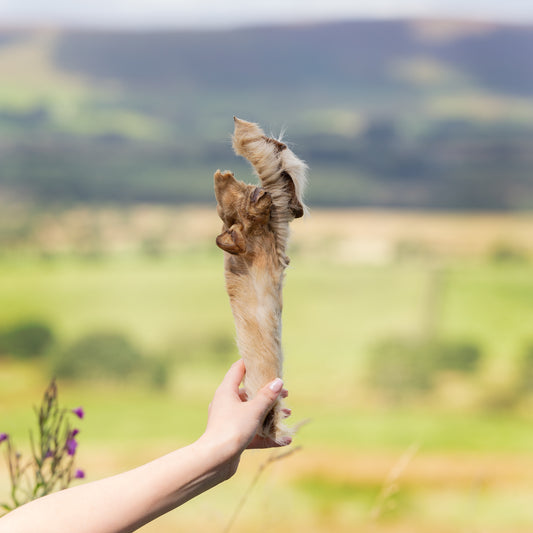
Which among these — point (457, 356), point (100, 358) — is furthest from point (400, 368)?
point (100, 358)

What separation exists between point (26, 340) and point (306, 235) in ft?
10.6

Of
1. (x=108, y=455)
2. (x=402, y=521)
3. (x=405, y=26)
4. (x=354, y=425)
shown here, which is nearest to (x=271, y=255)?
(x=402, y=521)

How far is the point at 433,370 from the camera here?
6.62 metres

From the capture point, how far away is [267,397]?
759 millimetres

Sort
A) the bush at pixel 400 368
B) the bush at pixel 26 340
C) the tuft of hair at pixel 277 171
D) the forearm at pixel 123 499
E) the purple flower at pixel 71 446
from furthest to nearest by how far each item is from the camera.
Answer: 1. the bush at pixel 26 340
2. the bush at pixel 400 368
3. the purple flower at pixel 71 446
4. the tuft of hair at pixel 277 171
5. the forearm at pixel 123 499

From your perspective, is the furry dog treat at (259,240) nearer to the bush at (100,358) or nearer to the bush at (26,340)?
the bush at (100,358)

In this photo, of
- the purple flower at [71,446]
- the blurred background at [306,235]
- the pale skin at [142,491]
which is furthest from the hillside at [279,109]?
the pale skin at [142,491]

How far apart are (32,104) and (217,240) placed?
765cm

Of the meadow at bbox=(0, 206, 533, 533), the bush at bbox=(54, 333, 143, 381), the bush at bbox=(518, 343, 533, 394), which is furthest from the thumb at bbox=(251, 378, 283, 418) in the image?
the bush at bbox=(518, 343, 533, 394)

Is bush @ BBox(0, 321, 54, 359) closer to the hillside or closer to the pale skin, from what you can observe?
the hillside

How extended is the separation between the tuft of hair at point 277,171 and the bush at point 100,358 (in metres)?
6.18

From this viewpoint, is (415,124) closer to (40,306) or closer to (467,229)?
(467,229)

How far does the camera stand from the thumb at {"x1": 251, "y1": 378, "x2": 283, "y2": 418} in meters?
0.75

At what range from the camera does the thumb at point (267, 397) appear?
0.75 meters
